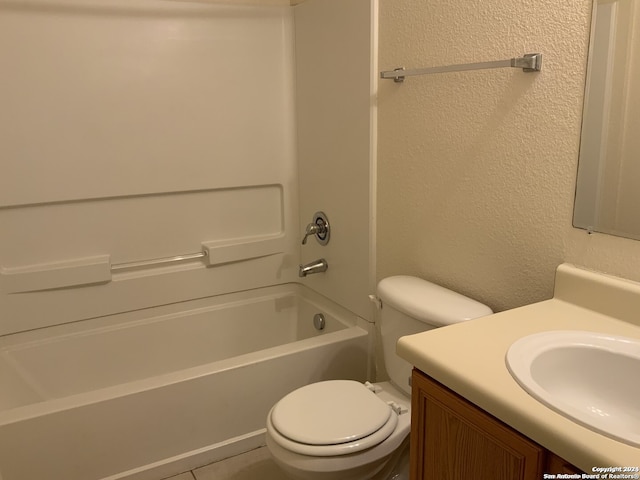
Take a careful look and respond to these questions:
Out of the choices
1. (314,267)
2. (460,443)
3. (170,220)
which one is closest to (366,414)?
(460,443)

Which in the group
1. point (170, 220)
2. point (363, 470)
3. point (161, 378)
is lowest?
point (363, 470)

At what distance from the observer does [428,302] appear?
1.65 m

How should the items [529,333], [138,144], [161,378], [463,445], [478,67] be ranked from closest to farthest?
1. [463,445]
2. [529,333]
3. [478,67]
4. [161,378]
5. [138,144]

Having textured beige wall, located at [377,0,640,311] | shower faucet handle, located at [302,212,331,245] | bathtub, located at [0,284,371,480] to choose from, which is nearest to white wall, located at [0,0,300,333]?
bathtub, located at [0,284,371,480]

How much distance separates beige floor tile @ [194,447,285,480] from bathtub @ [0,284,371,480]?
33 millimetres

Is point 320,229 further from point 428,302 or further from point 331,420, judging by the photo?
point 331,420

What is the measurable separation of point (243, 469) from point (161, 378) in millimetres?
477

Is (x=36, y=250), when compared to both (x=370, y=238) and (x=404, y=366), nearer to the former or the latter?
(x=370, y=238)

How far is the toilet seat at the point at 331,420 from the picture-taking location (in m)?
1.53

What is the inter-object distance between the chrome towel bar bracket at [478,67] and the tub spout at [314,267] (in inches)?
35.9

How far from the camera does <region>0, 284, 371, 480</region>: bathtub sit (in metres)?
1.83

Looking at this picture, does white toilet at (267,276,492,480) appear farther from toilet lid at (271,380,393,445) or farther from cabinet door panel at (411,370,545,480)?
cabinet door panel at (411,370,545,480)

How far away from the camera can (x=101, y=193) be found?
2.30 metres

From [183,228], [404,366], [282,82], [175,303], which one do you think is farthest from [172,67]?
[404,366]
